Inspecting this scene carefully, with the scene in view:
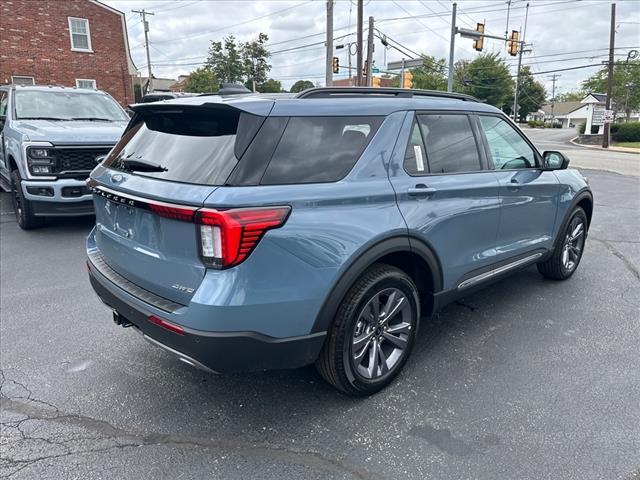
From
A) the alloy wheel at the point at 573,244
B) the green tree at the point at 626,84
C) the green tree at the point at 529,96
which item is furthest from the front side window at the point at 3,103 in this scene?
the green tree at the point at 529,96

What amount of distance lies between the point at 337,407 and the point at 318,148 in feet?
4.99

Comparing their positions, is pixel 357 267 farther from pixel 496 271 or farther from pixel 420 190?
pixel 496 271

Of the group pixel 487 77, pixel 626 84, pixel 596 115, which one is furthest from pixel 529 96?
pixel 596 115

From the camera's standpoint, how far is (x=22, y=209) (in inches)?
255

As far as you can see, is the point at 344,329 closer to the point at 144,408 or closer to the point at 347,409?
the point at 347,409

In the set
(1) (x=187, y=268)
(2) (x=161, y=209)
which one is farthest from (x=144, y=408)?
(2) (x=161, y=209)

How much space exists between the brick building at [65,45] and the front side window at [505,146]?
2326cm

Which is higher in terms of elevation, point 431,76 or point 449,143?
point 431,76

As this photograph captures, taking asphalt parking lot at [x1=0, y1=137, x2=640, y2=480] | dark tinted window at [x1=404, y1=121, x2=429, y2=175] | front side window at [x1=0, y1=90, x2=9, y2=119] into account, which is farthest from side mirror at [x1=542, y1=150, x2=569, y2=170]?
front side window at [x1=0, y1=90, x2=9, y2=119]

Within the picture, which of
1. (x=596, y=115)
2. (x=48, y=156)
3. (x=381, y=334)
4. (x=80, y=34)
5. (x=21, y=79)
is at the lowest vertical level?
(x=381, y=334)

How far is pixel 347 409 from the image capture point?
2785mm

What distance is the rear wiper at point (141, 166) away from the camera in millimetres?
2579

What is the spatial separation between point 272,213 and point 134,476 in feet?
4.66

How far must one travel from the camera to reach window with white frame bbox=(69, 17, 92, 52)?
22.0 m
